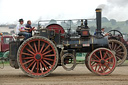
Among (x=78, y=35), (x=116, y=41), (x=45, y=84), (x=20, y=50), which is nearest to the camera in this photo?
(x=45, y=84)

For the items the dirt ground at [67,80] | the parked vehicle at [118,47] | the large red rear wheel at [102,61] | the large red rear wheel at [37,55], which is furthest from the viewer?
the parked vehicle at [118,47]

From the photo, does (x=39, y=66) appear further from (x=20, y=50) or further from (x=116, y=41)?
(x=116, y=41)

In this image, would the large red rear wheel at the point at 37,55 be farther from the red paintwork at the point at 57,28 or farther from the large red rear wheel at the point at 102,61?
the large red rear wheel at the point at 102,61

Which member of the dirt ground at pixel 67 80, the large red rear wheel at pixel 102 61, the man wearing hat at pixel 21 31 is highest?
the man wearing hat at pixel 21 31

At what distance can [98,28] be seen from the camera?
36.6ft

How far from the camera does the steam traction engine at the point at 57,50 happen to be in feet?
33.4

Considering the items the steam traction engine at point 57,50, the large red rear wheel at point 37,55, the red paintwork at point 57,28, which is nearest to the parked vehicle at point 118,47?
the steam traction engine at point 57,50

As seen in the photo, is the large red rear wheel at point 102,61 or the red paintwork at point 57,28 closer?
the large red rear wheel at point 102,61

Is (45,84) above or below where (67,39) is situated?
below

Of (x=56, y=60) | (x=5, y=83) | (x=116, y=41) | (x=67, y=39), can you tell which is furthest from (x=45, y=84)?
(x=116, y=41)

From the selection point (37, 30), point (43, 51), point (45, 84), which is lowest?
point (45, 84)

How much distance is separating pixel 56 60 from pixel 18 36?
1.68 m

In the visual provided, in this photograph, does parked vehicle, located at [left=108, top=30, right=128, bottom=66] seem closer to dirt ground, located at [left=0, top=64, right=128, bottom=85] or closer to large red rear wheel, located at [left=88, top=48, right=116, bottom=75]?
large red rear wheel, located at [left=88, top=48, right=116, bottom=75]

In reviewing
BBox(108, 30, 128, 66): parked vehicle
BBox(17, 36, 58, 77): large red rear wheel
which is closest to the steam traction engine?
BBox(17, 36, 58, 77): large red rear wheel
